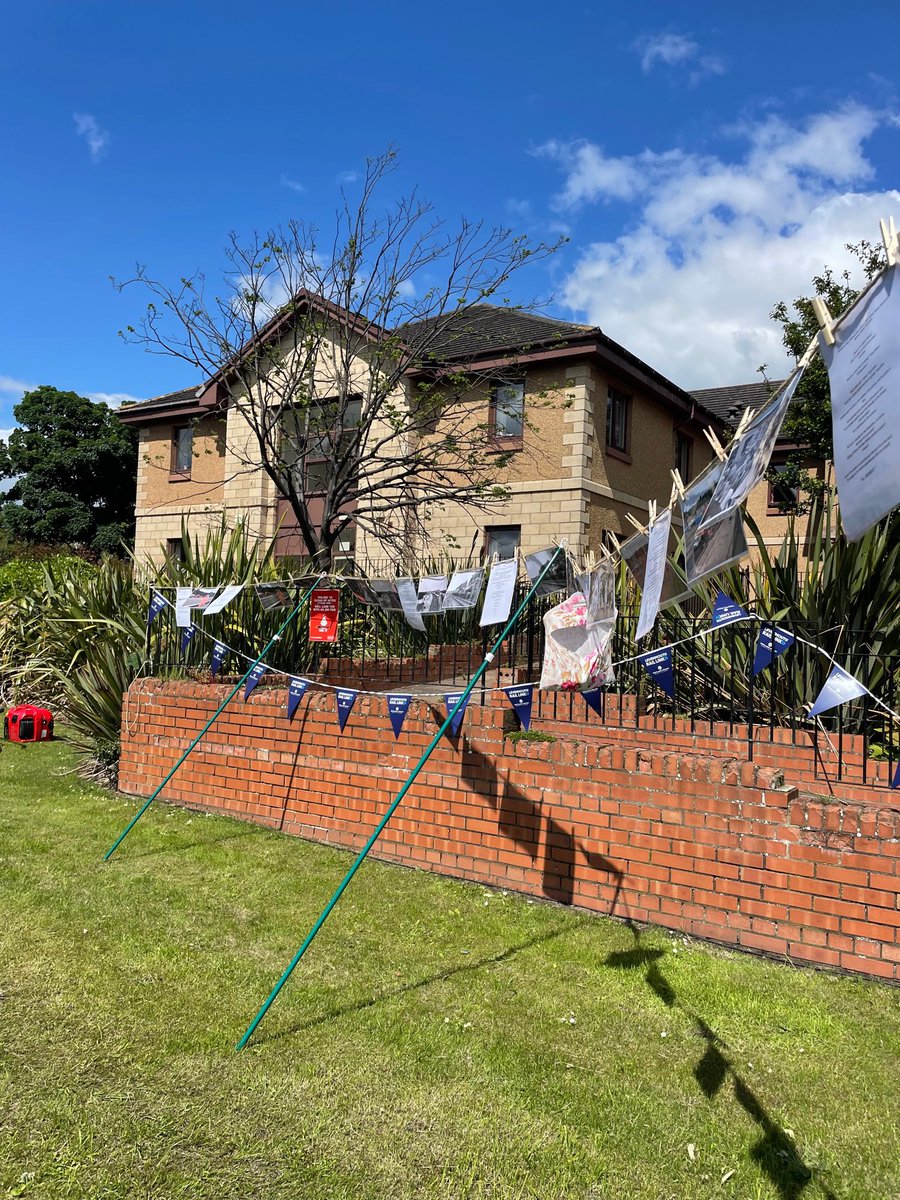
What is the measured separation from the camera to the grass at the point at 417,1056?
2676mm

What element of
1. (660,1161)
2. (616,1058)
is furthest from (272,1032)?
(660,1161)

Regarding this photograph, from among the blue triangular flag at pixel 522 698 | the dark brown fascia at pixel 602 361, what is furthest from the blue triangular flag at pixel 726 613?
the dark brown fascia at pixel 602 361

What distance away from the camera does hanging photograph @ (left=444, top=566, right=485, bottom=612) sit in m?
7.78

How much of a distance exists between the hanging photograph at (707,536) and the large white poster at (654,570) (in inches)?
7.2

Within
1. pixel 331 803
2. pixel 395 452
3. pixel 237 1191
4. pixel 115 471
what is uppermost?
pixel 115 471

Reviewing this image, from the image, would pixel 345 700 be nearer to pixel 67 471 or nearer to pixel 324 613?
pixel 324 613

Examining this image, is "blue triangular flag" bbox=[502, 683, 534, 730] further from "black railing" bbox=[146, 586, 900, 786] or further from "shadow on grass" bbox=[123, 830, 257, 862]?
"shadow on grass" bbox=[123, 830, 257, 862]

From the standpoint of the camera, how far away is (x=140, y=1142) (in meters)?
2.76

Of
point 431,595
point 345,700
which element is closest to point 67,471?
point 431,595

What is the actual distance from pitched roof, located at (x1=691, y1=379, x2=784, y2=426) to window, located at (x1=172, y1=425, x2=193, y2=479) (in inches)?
548

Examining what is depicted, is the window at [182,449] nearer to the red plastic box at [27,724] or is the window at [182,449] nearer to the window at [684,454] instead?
the window at [684,454]

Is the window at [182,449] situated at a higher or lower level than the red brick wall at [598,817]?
higher

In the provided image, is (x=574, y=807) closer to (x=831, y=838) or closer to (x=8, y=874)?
(x=831, y=838)

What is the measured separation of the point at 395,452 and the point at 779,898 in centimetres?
1403
